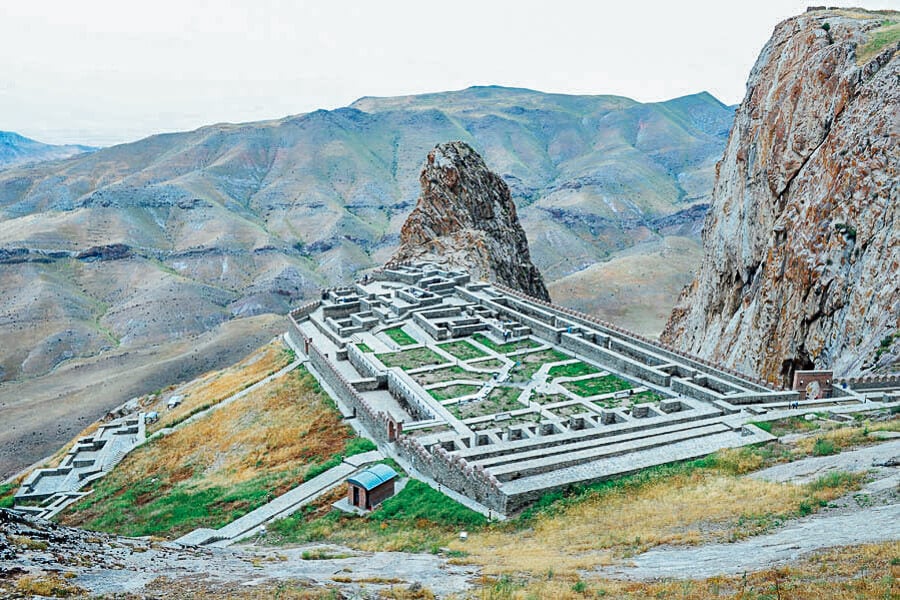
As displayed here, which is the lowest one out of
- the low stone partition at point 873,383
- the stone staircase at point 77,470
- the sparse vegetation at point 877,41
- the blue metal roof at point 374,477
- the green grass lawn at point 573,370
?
the stone staircase at point 77,470

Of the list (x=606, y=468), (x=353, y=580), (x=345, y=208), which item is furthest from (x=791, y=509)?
(x=345, y=208)

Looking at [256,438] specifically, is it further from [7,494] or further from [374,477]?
[7,494]

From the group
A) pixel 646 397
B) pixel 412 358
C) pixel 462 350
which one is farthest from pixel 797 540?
pixel 462 350

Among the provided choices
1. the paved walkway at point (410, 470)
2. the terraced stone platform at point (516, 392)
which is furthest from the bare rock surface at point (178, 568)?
the terraced stone platform at point (516, 392)

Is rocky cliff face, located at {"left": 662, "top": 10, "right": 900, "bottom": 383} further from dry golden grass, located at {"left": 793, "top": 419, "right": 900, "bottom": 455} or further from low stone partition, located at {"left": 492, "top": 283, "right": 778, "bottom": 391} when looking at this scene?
dry golden grass, located at {"left": 793, "top": 419, "right": 900, "bottom": 455}

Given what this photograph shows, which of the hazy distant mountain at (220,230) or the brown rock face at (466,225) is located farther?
the hazy distant mountain at (220,230)

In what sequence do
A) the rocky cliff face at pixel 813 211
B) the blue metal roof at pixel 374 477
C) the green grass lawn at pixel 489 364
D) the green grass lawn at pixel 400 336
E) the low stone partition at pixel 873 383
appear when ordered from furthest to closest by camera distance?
the green grass lawn at pixel 400 336, the green grass lawn at pixel 489 364, the rocky cliff face at pixel 813 211, the low stone partition at pixel 873 383, the blue metal roof at pixel 374 477

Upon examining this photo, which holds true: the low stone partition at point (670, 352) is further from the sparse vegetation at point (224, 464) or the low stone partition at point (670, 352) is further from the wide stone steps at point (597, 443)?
the sparse vegetation at point (224, 464)

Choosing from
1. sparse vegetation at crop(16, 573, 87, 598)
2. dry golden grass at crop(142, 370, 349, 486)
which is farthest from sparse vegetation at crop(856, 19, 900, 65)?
sparse vegetation at crop(16, 573, 87, 598)
